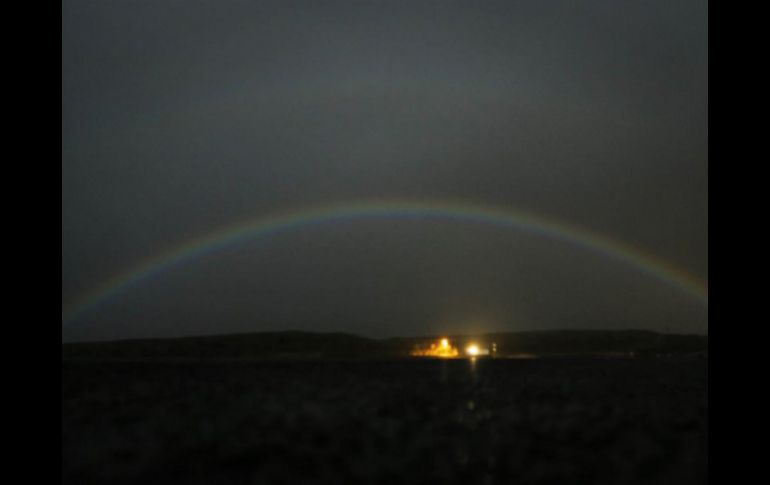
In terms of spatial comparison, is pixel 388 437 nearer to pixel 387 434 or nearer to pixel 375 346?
pixel 387 434

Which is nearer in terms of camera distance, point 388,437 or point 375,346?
point 388,437

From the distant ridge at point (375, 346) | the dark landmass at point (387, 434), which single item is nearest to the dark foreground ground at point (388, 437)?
the dark landmass at point (387, 434)

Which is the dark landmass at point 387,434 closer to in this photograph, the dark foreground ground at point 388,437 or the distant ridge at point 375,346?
the dark foreground ground at point 388,437

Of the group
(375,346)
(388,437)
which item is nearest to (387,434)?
(388,437)

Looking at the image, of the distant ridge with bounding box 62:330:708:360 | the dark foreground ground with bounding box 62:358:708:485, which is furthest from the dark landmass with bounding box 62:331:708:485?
the distant ridge with bounding box 62:330:708:360

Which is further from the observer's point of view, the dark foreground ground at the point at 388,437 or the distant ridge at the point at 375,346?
the distant ridge at the point at 375,346
